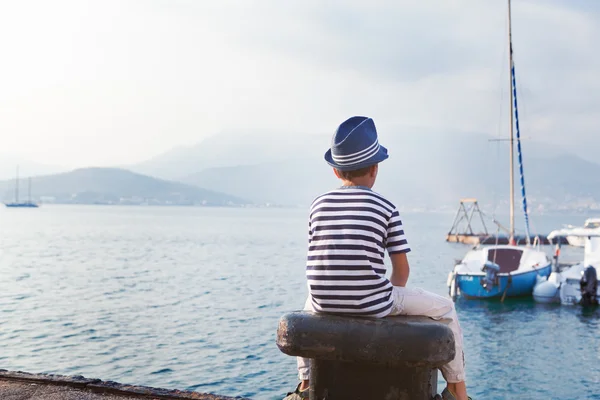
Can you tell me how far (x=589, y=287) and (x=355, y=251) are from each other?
25.9 meters

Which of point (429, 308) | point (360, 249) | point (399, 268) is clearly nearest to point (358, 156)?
point (360, 249)

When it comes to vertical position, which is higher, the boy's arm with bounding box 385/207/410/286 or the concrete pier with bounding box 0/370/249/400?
the boy's arm with bounding box 385/207/410/286

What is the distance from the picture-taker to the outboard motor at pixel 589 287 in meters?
27.2

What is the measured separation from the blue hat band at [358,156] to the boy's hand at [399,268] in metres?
0.67

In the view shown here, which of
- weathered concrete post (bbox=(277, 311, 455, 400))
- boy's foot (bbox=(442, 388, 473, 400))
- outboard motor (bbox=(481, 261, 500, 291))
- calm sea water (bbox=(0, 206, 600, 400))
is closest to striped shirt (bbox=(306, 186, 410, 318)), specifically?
weathered concrete post (bbox=(277, 311, 455, 400))

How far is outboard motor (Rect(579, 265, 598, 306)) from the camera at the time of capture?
27.2m

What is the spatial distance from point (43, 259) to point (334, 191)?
174 ft

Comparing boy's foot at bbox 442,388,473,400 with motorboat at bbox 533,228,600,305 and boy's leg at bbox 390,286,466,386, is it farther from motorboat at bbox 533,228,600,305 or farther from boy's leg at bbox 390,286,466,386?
motorboat at bbox 533,228,600,305

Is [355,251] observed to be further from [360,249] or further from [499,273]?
[499,273]

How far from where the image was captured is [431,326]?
159 inches

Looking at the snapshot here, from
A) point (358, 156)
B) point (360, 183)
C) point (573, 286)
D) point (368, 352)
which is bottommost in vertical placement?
point (573, 286)

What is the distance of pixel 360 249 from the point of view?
4238 mm

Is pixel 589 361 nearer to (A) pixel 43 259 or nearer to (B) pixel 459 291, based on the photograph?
(B) pixel 459 291

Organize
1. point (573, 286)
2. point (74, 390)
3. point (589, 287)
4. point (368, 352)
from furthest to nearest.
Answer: point (573, 286), point (589, 287), point (74, 390), point (368, 352)
